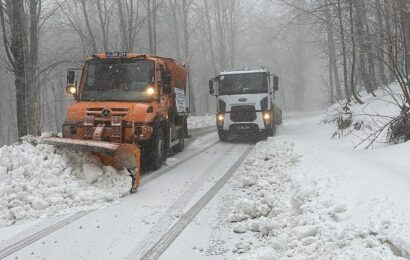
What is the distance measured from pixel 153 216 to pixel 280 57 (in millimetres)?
53588

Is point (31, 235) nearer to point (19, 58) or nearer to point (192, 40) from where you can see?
point (19, 58)

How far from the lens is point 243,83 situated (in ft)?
56.6

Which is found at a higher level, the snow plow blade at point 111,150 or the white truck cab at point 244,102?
the white truck cab at point 244,102

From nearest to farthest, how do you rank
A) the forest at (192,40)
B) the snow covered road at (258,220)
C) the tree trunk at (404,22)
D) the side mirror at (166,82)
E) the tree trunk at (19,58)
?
1. the snow covered road at (258,220)
2. the tree trunk at (404,22)
3. the side mirror at (166,82)
4. the tree trunk at (19,58)
5. the forest at (192,40)

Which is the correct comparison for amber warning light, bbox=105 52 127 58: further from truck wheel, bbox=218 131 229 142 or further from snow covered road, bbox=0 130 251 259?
truck wheel, bbox=218 131 229 142

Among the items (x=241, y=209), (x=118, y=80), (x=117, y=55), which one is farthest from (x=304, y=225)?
(x=117, y=55)

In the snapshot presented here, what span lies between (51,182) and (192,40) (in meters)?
46.5

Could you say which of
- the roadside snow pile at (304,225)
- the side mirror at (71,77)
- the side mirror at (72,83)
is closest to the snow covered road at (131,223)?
the roadside snow pile at (304,225)

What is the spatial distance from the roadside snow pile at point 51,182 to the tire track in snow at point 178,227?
1.44 m

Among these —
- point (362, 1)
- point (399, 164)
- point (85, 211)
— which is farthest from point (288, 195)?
point (362, 1)

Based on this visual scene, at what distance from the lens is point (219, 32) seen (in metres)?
43.1

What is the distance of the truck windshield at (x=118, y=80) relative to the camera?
439 inches

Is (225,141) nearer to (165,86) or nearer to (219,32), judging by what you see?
(165,86)

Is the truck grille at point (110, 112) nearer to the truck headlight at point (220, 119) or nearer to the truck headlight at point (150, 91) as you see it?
the truck headlight at point (150, 91)
